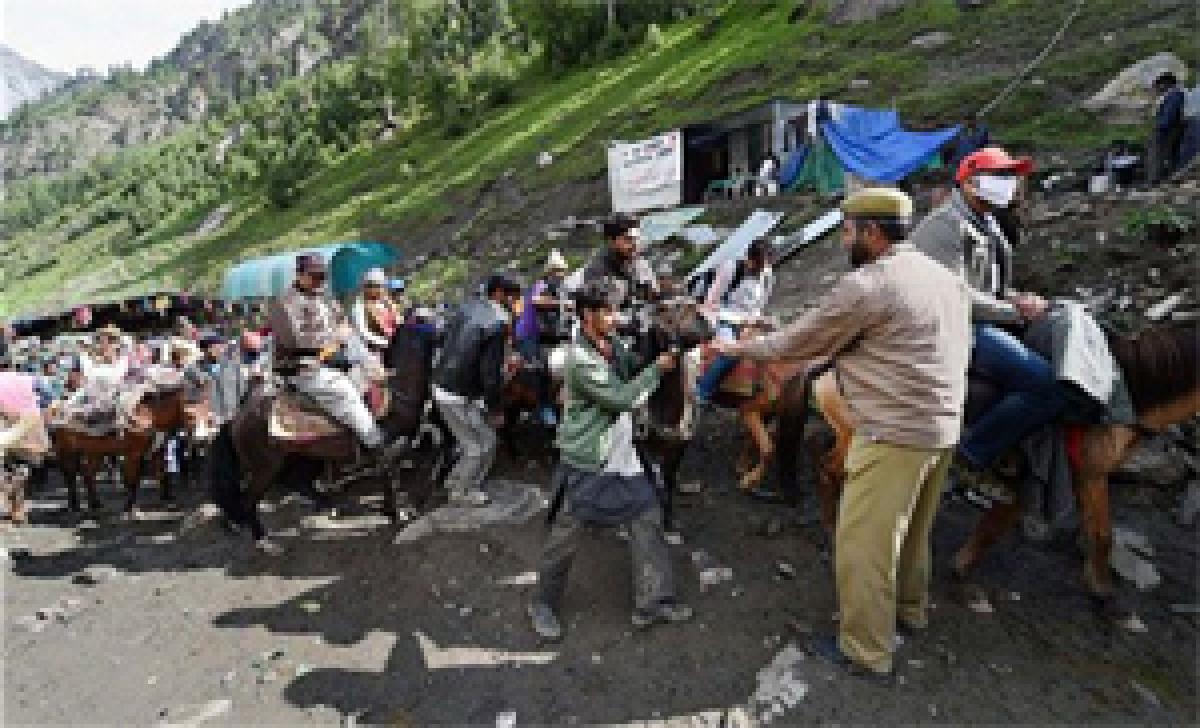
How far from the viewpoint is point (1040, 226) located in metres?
7.59

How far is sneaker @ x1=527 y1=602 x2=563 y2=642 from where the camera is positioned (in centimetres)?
412

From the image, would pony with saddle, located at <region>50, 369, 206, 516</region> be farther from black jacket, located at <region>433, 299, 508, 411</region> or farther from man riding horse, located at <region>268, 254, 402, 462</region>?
black jacket, located at <region>433, 299, 508, 411</region>

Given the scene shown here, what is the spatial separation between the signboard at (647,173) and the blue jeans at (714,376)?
47.4ft

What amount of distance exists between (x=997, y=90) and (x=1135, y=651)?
16.5m

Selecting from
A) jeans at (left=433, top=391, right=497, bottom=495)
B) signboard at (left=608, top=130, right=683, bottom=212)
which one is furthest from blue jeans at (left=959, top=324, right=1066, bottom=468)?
signboard at (left=608, top=130, right=683, bottom=212)

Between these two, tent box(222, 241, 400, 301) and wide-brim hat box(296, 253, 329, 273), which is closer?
wide-brim hat box(296, 253, 329, 273)

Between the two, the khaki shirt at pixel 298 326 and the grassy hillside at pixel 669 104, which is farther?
the grassy hillside at pixel 669 104

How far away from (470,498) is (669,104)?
25630 mm

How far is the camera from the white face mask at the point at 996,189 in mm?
3918

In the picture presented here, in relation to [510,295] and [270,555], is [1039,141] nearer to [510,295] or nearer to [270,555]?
[510,295]

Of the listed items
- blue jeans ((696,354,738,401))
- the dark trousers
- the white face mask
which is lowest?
the dark trousers

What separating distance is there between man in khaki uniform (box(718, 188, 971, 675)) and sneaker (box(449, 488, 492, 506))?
10.6ft

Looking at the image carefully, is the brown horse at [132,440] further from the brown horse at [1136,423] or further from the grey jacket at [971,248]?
the grey jacket at [971,248]

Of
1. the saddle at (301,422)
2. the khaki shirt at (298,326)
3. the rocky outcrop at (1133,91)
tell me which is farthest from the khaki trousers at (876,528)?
the rocky outcrop at (1133,91)
